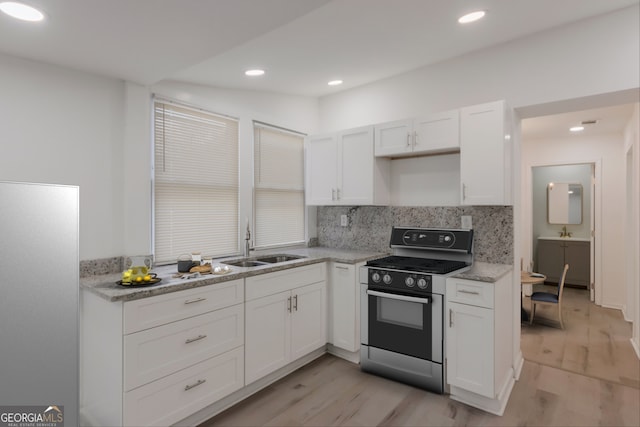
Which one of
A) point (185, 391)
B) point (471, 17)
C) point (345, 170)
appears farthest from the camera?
point (345, 170)

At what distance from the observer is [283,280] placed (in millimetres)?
2727

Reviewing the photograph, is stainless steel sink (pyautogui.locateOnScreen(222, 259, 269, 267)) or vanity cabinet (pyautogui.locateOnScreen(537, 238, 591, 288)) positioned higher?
stainless steel sink (pyautogui.locateOnScreen(222, 259, 269, 267))

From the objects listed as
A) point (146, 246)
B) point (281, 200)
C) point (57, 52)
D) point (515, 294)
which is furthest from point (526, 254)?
point (57, 52)

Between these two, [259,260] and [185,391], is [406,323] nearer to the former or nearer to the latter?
[259,260]

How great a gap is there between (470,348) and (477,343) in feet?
0.22

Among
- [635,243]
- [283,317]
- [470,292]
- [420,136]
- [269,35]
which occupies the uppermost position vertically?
[269,35]

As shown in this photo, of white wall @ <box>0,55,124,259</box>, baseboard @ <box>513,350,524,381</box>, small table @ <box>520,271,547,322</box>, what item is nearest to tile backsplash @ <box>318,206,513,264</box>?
baseboard @ <box>513,350,524,381</box>

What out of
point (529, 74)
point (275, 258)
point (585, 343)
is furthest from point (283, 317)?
point (585, 343)

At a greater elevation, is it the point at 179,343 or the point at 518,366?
the point at 179,343

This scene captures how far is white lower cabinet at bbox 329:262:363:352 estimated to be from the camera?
303 cm

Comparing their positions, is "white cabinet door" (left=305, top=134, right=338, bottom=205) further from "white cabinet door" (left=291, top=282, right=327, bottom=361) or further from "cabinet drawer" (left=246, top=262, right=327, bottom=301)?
"white cabinet door" (left=291, top=282, right=327, bottom=361)

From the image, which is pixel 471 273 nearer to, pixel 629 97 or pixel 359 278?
pixel 359 278

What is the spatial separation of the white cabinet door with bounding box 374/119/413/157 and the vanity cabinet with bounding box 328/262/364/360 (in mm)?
1077

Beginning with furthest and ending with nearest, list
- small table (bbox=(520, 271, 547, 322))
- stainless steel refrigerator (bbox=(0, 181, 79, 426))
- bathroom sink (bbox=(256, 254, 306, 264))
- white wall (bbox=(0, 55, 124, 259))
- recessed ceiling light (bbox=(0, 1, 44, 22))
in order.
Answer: small table (bbox=(520, 271, 547, 322)) < bathroom sink (bbox=(256, 254, 306, 264)) < white wall (bbox=(0, 55, 124, 259)) < recessed ceiling light (bbox=(0, 1, 44, 22)) < stainless steel refrigerator (bbox=(0, 181, 79, 426))
